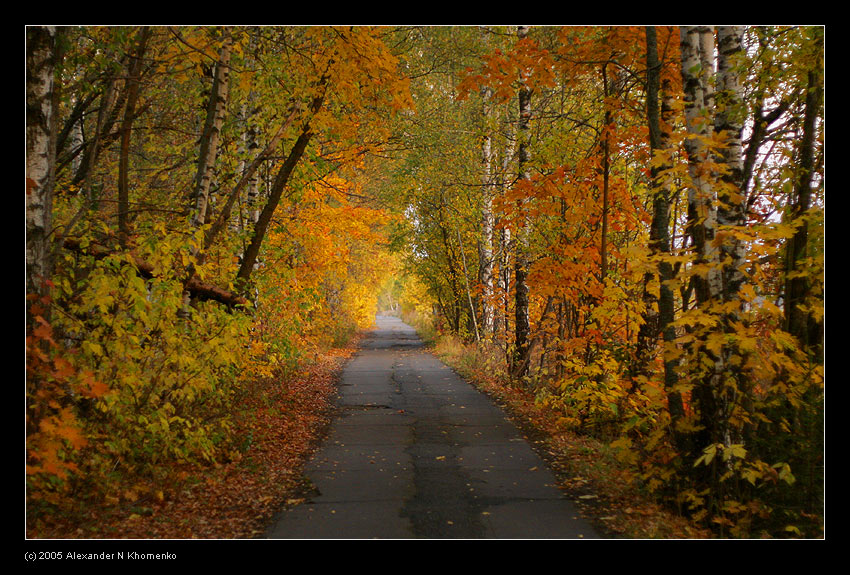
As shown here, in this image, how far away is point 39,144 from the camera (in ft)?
15.8

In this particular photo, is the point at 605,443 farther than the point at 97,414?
Yes

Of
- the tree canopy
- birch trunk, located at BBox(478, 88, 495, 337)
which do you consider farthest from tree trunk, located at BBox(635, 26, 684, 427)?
birch trunk, located at BBox(478, 88, 495, 337)

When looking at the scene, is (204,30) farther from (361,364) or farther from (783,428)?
(361,364)

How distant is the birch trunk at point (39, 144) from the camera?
189 inches

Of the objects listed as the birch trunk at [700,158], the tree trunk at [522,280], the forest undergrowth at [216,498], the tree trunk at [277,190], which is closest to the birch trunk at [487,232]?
the tree trunk at [522,280]

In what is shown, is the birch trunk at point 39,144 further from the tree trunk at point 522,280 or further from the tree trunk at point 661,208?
the tree trunk at point 522,280

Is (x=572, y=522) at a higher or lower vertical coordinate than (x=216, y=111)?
lower

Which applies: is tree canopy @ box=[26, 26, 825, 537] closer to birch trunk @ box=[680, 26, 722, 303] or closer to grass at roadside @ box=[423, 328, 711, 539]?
birch trunk @ box=[680, 26, 722, 303]

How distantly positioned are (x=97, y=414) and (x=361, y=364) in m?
13.8

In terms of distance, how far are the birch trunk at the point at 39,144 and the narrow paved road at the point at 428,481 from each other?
3036mm

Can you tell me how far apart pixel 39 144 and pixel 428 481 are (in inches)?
192

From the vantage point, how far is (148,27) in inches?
245

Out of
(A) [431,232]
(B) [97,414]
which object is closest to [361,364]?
(A) [431,232]

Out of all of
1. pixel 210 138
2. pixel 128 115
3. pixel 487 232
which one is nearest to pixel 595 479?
pixel 210 138
